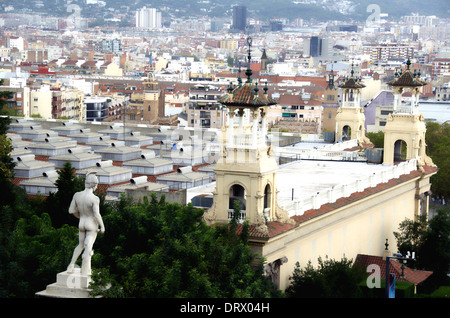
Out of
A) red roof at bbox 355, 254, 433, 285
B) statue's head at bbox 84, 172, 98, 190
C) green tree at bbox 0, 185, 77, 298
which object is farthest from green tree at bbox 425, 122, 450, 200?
statue's head at bbox 84, 172, 98, 190

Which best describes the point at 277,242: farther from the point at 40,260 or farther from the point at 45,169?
the point at 45,169

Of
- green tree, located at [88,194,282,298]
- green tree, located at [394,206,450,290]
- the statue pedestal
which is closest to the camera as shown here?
the statue pedestal

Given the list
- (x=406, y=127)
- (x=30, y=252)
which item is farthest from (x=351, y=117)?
(x=30, y=252)

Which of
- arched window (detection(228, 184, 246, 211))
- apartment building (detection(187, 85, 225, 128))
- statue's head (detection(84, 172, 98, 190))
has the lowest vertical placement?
apartment building (detection(187, 85, 225, 128))

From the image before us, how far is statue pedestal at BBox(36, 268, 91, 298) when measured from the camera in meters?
23.3

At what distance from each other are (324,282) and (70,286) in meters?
11.3

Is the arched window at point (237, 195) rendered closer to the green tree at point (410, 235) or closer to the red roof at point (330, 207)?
the red roof at point (330, 207)

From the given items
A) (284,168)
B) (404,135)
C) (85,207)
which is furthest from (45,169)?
(85,207)

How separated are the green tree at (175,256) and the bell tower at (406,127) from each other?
19.8m

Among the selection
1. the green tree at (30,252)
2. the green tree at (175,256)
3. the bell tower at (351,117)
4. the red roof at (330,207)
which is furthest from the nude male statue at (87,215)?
the bell tower at (351,117)

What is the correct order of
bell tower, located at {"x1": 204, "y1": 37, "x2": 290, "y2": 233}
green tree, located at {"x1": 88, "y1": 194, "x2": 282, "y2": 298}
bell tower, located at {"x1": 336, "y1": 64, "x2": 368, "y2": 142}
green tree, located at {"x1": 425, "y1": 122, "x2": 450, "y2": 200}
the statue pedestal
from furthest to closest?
green tree, located at {"x1": 425, "y1": 122, "x2": 450, "y2": 200} → bell tower, located at {"x1": 336, "y1": 64, "x2": 368, "y2": 142} → bell tower, located at {"x1": 204, "y1": 37, "x2": 290, "y2": 233} → green tree, located at {"x1": 88, "y1": 194, "x2": 282, "y2": 298} → the statue pedestal

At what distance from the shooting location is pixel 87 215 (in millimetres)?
23188

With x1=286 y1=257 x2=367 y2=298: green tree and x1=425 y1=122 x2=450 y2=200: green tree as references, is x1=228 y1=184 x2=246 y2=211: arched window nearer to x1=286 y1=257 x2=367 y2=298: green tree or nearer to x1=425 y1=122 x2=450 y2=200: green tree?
x1=286 y1=257 x2=367 y2=298: green tree

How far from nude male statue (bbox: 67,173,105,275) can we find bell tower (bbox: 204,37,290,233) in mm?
9457
